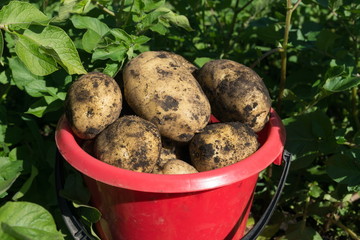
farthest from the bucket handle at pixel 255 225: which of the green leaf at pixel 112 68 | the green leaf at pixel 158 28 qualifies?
the green leaf at pixel 158 28

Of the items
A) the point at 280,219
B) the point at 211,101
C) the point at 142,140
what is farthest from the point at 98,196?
the point at 280,219

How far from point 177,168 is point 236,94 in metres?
0.32

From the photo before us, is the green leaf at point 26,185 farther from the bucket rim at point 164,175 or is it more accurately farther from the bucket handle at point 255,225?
the bucket rim at point 164,175

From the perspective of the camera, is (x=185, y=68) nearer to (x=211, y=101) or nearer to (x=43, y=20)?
(x=211, y=101)

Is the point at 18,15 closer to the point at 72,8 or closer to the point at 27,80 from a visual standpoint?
the point at 72,8

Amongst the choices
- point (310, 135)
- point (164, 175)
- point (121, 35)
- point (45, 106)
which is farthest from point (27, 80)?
point (310, 135)

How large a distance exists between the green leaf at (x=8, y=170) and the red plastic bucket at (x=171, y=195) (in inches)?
11.4

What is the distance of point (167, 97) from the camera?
4.92 ft

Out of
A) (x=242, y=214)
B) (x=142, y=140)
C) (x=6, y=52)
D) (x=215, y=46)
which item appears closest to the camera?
(x=142, y=140)

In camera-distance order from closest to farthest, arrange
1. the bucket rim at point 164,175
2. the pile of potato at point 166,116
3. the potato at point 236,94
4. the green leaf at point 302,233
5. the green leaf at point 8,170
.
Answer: the bucket rim at point 164,175
the pile of potato at point 166,116
the potato at point 236,94
the green leaf at point 8,170
the green leaf at point 302,233

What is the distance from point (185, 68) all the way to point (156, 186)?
51 centimetres

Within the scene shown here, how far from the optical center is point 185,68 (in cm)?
166

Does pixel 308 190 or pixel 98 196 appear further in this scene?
pixel 308 190

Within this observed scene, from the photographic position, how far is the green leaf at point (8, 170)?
1.68m
